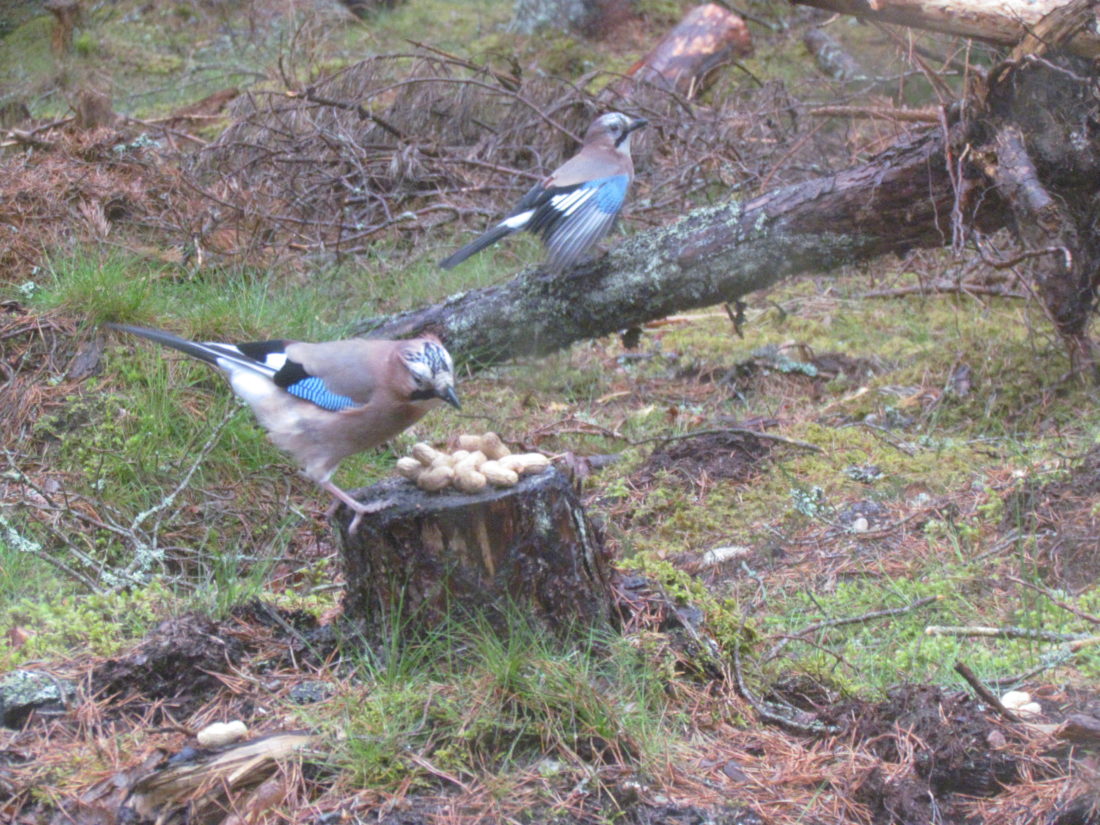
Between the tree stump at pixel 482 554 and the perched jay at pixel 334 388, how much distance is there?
17.0 inches

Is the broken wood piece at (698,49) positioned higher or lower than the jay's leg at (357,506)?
lower

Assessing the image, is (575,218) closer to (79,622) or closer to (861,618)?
(861,618)

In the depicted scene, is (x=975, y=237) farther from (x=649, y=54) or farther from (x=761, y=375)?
(x=649, y=54)

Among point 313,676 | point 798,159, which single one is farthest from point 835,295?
point 313,676

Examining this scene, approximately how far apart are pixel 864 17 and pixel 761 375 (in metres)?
2.13

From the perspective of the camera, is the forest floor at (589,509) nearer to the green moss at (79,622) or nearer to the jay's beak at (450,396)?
the green moss at (79,622)

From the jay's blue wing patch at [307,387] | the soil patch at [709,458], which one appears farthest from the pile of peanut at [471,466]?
the soil patch at [709,458]

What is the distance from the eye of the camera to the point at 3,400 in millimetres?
4891

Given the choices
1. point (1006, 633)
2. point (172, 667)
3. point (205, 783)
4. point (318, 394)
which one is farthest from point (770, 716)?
point (318, 394)

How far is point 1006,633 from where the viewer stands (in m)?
3.22

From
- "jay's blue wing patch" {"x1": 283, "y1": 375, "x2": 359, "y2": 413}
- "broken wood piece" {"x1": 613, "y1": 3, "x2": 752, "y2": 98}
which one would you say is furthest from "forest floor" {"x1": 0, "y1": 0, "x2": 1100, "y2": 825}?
"broken wood piece" {"x1": 613, "y1": 3, "x2": 752, "y2": 98}

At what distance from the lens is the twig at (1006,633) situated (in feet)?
10.4

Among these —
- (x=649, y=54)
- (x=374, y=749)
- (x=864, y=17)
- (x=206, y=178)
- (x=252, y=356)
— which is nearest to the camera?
(x=374, y=749)

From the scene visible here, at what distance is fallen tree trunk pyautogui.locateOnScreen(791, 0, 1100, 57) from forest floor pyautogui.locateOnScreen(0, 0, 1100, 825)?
56 centimetres
